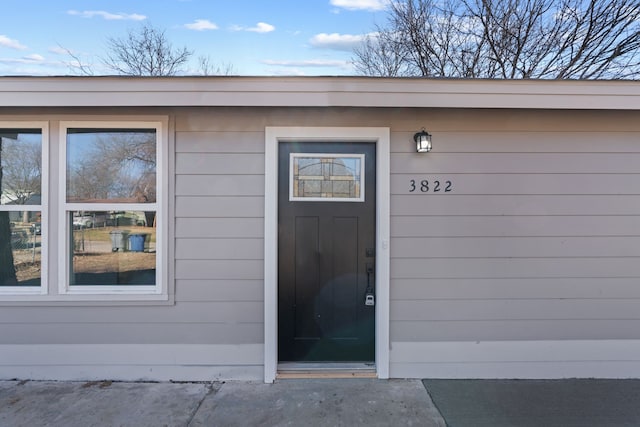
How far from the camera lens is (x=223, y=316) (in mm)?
2783

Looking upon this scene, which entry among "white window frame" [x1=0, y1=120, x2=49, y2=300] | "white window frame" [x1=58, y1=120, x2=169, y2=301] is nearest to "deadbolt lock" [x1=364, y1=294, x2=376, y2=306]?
"white window frame" [x1=58, y1=120, x2=169, y2=301]

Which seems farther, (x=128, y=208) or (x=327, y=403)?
(x=128, y=208)

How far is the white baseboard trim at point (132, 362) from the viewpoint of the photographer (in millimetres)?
2748

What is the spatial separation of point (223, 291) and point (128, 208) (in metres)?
1.02

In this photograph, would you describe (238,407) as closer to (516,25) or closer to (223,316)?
(223,316)

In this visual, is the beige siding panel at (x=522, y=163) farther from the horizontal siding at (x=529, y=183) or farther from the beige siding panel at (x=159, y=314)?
the beige siding panel at (x=159, y=314)

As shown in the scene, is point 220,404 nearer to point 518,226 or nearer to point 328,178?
point 328,178

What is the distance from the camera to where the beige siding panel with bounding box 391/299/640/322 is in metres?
2.81

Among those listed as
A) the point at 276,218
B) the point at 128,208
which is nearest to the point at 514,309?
the point at 276,218

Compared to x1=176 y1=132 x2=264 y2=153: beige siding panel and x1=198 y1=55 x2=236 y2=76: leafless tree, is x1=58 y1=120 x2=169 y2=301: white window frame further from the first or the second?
x1=198 y1=55 x2=236 y2=76: leafless tree

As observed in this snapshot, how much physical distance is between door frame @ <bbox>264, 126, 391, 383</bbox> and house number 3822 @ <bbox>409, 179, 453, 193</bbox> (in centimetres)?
20

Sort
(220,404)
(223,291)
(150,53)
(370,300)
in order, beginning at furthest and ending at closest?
(150,53) → (370,300) → (223,291) → (220,404)

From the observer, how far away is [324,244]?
2.88 meters

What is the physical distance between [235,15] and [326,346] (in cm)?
660
